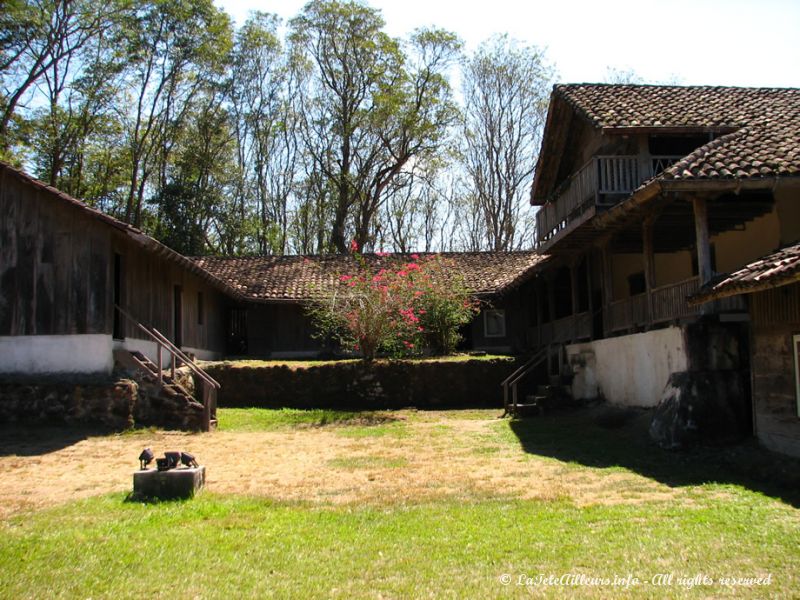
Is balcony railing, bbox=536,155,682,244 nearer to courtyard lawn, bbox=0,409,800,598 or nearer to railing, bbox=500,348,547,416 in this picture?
railing, bbox=500,348,547,416

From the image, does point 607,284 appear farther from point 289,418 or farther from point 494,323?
point 494,323

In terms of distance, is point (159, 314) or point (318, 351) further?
point (318, 351)

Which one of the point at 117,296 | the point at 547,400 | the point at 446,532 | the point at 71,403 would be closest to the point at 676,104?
the point at 547,400

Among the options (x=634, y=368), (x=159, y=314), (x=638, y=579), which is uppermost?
(x=159, y=314)

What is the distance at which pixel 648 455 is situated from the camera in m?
11.7

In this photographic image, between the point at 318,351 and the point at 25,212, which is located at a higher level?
the point at 25,212

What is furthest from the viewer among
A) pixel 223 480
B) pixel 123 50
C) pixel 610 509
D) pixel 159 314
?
pixel 123 50

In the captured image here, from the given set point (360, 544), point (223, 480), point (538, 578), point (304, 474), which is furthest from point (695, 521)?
point (223, 480)

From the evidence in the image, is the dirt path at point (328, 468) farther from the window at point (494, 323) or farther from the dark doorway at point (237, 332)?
the dark doorway at point (237, 332)

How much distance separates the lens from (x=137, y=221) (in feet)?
111

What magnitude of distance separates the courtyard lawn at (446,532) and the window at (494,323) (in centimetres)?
1408

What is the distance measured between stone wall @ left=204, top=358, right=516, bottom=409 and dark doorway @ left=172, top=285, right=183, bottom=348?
1.29 m

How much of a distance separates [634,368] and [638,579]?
10.2 meters

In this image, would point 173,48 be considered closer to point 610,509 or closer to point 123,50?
point 123,50
